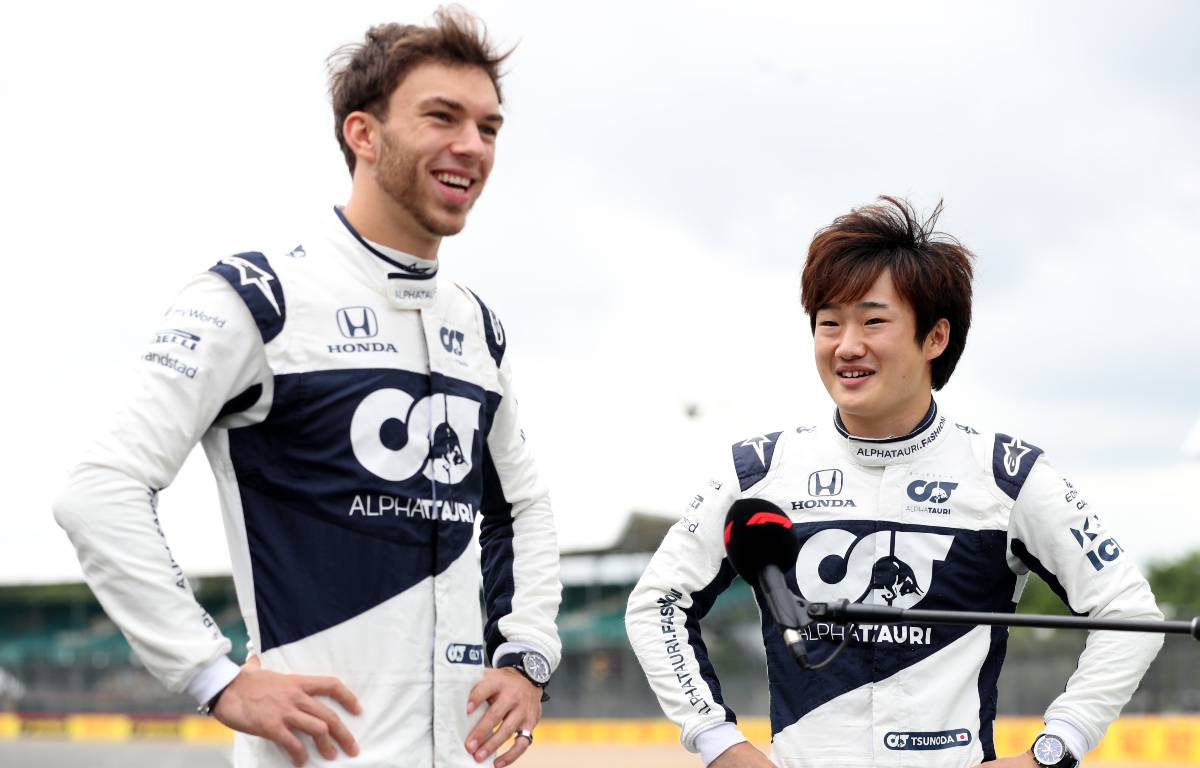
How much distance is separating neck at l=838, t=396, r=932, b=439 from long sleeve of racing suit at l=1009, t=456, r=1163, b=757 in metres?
0.35

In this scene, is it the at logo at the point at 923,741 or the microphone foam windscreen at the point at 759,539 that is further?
the at logo at the point at 923,741

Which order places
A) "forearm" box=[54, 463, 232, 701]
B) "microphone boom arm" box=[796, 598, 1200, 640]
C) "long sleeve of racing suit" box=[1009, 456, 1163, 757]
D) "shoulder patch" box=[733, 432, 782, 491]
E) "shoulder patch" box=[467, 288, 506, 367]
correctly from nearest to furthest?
"microphone boom arm" box=[796, 598, 1200, 640] < "forearm" box=[54, 463, 232, 701] < "shoulder patch" box=[467, 288, 506, 367] < "long sleeve of racing suit" box=[1009, 456, 1163, 757] < "shoulder patch" box=[733, 432, 782, 491]

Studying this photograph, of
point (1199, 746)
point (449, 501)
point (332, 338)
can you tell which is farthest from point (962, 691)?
point (1199, 746)

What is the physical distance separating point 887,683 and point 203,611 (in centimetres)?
185

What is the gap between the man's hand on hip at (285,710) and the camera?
2.81 metres

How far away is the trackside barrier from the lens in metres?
20.1

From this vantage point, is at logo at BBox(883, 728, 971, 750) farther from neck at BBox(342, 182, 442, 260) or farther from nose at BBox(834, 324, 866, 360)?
neck at BBox(342, 182, 442, 260)

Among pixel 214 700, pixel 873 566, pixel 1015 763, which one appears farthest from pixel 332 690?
pixel 1015 763

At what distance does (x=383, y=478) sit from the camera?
10.3 ft

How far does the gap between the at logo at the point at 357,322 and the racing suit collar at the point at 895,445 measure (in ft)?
4.93

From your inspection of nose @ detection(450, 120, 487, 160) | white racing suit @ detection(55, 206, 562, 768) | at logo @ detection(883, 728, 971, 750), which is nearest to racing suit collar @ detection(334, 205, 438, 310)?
white racing suit @ detection(55, 206, 562, 768)

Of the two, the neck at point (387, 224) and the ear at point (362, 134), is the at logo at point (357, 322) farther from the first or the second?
the ear at point (362, 134)

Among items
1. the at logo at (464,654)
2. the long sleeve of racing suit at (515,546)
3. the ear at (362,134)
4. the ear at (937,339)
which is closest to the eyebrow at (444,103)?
the ear at (362,134)

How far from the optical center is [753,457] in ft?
13.7
